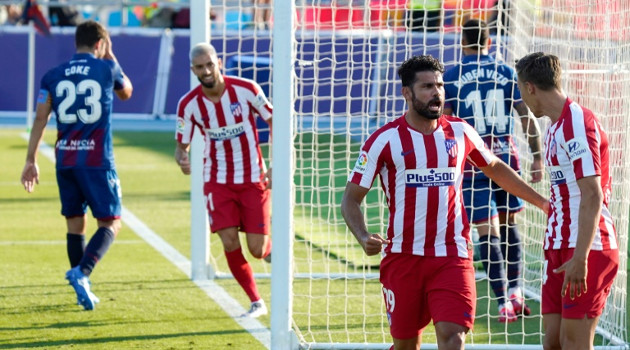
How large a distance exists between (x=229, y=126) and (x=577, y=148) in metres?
3.52

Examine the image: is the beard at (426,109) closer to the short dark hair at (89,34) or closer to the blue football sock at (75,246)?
the short dark hair at (89,34)

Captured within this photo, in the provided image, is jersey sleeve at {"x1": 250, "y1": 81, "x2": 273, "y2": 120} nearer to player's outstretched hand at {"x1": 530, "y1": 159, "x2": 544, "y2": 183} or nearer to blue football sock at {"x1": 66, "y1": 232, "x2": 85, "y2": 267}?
blue football sock at {"x1": 66, "y1": 232, "x2": 85, "y2": 267}

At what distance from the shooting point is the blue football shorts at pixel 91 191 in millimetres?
8203

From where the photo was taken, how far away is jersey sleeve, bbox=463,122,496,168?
214 inches

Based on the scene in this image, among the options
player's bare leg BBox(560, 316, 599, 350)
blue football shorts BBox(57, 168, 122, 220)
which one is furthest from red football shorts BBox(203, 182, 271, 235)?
player's bare leg BBox(560, 316, 599, 350)

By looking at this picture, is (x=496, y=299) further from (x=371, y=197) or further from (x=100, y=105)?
(x=371, y=197)

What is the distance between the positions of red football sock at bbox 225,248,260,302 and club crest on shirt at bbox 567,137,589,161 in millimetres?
3466

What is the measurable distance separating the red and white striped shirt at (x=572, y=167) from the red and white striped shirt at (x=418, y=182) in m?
0.45

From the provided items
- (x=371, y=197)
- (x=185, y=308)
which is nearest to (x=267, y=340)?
(x=185, y=308)

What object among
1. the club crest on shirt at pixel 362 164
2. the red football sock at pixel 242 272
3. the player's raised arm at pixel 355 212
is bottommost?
the red football sock at pixel 242 272

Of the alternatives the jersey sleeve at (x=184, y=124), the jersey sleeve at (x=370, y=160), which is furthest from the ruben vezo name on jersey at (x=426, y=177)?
the jersey sleeve at (x=184, y=124)

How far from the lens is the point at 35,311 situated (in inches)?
314

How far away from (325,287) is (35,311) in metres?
2.32

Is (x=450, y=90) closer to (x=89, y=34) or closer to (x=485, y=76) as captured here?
(x=485, y=76)
